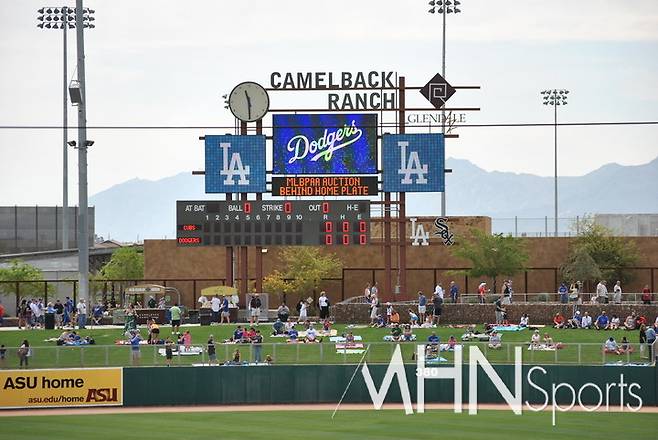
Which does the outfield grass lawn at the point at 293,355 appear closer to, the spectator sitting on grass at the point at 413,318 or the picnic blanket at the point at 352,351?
the picnic blanket at the point at 352,351

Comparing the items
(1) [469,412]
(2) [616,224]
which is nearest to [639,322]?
(1) [469,412]

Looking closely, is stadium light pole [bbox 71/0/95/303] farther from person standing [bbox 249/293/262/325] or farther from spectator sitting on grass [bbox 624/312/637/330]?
spectator sitting on grass [bbox 624/312/637/330]

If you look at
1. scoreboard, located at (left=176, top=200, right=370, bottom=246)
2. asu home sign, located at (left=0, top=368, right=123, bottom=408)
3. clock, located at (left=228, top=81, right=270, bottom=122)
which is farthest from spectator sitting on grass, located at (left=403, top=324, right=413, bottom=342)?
clock, located at (left=228, top=81, right=270, bottom=122)

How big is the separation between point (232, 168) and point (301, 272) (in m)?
9.87

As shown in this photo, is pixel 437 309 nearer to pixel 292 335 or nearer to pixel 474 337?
pixel 474 337

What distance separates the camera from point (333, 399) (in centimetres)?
4181

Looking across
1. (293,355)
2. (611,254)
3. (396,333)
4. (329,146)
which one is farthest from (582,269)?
(293,355)

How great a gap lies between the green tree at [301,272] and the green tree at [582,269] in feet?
37.3

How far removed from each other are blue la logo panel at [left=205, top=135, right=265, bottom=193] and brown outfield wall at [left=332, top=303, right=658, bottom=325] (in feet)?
22.3

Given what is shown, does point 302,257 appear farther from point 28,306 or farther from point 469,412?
point 469,412

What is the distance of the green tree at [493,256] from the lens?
2382 inches

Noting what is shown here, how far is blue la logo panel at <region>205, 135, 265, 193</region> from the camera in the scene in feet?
176

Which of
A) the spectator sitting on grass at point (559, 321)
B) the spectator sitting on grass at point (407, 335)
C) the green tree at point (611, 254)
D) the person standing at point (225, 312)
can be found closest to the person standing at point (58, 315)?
the person standing at point (225, 312)

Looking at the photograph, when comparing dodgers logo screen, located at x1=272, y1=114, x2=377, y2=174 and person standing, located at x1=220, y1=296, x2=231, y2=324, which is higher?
dodgers logo screen, located at x1=272, y1=114, x2=377, y2=174
